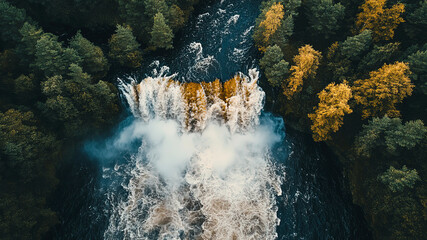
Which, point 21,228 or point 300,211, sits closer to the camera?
point 21,228

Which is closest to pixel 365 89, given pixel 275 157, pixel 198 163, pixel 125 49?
pixel 275 157

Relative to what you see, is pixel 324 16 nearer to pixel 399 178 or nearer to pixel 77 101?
pixel 399 178

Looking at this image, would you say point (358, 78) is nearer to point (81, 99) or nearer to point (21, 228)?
point (81, 99)

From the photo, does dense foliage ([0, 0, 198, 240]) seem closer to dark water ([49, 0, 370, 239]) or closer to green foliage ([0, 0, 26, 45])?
green foliage ([0, 0, 26, 45])

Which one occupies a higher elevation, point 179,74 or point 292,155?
point 179,74

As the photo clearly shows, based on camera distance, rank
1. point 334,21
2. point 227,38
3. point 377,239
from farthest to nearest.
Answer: point 227,38, point 334,21, point 377,239

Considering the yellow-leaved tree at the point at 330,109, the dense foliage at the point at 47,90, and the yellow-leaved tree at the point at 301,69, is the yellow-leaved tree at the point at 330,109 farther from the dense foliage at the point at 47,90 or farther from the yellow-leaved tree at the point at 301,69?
the dense foliage at the point at 47,90

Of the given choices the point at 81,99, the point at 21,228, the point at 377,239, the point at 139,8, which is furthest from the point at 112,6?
the point at 377,239
